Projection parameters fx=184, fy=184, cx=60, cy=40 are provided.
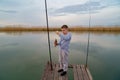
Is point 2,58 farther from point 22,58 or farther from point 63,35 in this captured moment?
point 63,35

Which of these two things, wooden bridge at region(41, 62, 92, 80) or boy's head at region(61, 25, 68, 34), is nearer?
boy's head at region(61, 25, 68, 34)

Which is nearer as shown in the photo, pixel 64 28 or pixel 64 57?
pixel 64 28

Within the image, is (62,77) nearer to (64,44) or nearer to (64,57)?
(64,57)

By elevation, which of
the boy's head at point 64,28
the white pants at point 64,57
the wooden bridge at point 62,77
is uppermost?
the boy's head at point 64,28

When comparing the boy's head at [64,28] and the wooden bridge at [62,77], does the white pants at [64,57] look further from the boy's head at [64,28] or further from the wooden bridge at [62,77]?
the boy's head at [64,28]

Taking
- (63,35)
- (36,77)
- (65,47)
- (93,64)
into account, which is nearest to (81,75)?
(65,47)

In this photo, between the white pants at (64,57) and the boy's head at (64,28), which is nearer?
the boy's head at (64,28)

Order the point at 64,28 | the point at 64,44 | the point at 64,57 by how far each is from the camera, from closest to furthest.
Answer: the point at 64,28
the point at 64,44
the point at 64,57

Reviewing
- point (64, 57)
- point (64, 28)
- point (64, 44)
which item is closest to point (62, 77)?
point (64, 57)

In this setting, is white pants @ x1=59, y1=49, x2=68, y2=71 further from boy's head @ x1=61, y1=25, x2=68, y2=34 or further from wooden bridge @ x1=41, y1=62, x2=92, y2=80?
boy's head @ x1=61, y1=25, x2=68, y2=34

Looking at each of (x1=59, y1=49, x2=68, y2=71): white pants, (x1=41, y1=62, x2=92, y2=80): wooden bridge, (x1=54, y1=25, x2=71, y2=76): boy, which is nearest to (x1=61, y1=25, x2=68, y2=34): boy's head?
(x1=54, y1=25, x2=71, y2=76): boy

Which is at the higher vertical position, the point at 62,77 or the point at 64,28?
the point at 64,28

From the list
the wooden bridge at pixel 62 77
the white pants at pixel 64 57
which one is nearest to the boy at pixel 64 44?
the white pants at pixel 64 57

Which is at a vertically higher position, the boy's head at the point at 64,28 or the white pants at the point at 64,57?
the boy's head at the point at 64,28
